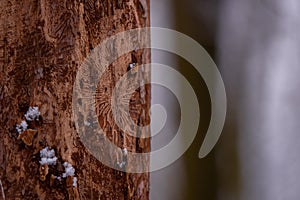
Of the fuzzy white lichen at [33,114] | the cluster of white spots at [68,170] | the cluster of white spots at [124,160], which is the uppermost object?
the fuzzy white lichen at [33,114]

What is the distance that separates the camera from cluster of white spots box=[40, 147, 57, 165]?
1.90 ft

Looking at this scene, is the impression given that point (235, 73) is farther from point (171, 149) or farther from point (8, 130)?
point (8, 130)

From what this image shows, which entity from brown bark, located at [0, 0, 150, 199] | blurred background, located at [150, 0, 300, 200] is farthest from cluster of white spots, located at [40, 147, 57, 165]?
blurred background, located at [150, 0, 300, 200]

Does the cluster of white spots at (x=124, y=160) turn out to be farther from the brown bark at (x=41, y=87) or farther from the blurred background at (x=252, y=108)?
the blurred background at (x=252, y=108)

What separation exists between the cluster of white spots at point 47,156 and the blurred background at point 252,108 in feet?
2.07

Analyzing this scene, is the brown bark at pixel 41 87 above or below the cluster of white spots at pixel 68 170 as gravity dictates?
above

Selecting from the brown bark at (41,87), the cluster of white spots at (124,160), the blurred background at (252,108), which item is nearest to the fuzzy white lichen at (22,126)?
the brown bark at (41,87)

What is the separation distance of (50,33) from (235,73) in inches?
29.3

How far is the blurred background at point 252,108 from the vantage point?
120cm

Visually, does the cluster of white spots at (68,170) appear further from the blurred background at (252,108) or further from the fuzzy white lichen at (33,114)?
the blurred background at (252,108)

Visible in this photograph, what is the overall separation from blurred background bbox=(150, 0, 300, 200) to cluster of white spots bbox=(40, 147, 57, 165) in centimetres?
63

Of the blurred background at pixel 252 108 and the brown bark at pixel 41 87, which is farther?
the blurred background at pixel 252 108

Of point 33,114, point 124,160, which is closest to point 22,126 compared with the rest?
point 33,114

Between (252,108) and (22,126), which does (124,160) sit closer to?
(22,126)
